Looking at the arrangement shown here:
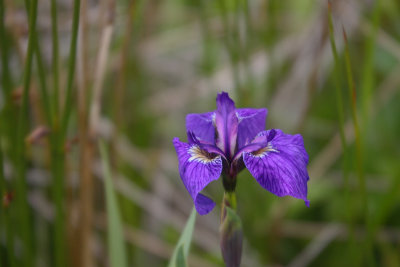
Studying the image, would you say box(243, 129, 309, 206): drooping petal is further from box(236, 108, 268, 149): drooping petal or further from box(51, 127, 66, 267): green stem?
box(51, 127, 66, 267): green stem

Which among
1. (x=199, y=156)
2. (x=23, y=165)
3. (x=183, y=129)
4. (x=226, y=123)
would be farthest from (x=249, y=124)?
(x=183, y=129)

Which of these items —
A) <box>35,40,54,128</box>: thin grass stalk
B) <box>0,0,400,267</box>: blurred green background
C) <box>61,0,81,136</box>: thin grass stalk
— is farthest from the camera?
<box>0,0,400,267</box>: blurred green background

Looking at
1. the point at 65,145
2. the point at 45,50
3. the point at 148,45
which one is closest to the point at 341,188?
the point at 148,45

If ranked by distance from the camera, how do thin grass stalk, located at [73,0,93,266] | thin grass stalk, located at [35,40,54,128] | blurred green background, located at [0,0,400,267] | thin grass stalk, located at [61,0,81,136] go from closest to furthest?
thin grass stalk, located at [61,0,81,136], thin grass stalk, located at [35,40,54,128], thin grass stalk, located at [73,0,93,266], blurred green background, located at [0,0,400,267]

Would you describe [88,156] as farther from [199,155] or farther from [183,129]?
[183,129]

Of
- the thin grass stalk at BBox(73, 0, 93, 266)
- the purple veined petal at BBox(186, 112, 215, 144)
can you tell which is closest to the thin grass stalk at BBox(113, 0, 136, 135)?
the thin grass stalk at BBox(73, 0, 93, 266)

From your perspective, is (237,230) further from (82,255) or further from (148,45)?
(148,45)
